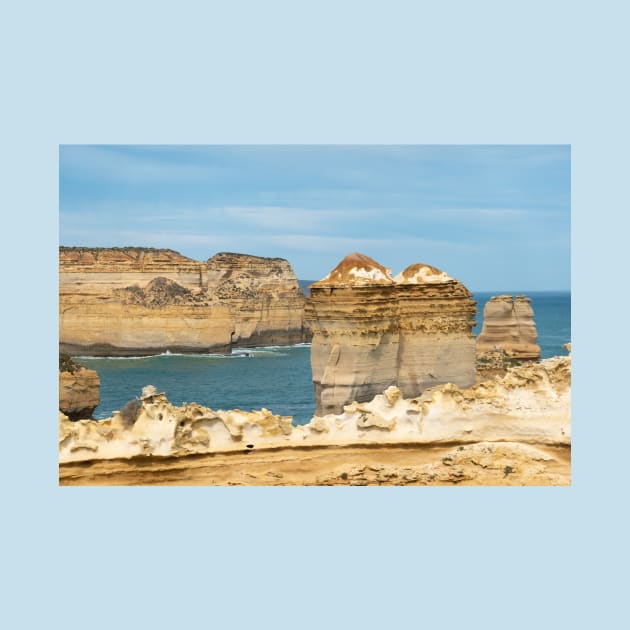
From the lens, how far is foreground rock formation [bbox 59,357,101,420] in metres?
8.82

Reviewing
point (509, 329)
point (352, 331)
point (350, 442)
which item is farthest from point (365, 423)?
point (509, 329)

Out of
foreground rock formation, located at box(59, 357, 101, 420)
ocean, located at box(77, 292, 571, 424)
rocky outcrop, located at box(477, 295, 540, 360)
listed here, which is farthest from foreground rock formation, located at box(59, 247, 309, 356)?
rocky outcrop, located at box(477, 295, 540, 360)

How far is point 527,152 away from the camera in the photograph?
884cm

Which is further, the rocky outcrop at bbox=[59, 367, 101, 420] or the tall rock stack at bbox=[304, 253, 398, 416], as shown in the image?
the tall rock stack at bbox=[304, 253, 398, 416]

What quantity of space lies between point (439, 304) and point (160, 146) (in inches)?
126

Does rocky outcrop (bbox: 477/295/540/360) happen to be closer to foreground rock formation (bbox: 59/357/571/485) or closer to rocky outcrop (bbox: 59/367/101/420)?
foreground rock formation (bbox: 59/357/571/485)

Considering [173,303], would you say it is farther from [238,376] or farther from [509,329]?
[238,376]

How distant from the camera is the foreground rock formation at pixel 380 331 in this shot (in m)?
8.97

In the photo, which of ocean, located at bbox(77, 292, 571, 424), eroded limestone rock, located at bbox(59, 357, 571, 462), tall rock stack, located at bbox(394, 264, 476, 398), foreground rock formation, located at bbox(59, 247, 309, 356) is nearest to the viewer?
eroded limestone rock, located at bbox(59, 357, 571, 462)

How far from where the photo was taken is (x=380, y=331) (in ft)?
29.7

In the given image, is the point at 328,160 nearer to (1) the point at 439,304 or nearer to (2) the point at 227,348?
(1) the point at 439,304

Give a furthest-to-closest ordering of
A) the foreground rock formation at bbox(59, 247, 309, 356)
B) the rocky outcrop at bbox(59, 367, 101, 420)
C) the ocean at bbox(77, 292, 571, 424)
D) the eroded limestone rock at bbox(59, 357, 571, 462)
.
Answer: the foreground rock formation at bbox(59, 247, 309, 356), the ocean at bbox(77, 292, 571, 424), the rocky outcrop at bbox(59, 367, 101, 420), the eroded limestone rock at bbox(59, 357, 571, 462)

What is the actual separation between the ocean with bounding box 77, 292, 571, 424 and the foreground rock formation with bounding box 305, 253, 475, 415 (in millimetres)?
534

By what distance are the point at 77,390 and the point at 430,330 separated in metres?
3.59
